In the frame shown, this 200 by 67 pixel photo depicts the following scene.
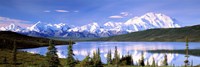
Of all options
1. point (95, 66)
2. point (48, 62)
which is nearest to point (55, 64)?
point (48, 62)

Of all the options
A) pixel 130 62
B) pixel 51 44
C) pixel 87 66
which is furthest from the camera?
pixel 130 62

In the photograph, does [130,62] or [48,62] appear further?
[130,62]

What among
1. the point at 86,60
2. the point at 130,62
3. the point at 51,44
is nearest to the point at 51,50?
the point at 51,44

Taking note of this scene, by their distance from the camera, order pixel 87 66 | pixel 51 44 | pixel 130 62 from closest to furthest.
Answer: pixel 87 66, pixel 51 44, pixel 130 62

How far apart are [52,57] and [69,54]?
7.53 ft

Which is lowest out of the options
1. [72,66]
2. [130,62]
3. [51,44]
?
[130,62]

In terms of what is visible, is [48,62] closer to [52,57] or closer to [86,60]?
[52,57]

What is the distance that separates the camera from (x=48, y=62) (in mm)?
35844

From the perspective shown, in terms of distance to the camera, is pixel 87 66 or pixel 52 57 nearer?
pixel 87 66

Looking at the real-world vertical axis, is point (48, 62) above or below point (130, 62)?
above

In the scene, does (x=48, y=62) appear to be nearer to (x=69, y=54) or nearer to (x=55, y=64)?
(x=55, y=64)

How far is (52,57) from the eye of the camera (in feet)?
116

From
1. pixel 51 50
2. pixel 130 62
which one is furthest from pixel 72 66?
pixel 130 62

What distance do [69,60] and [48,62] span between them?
2.94 meters
